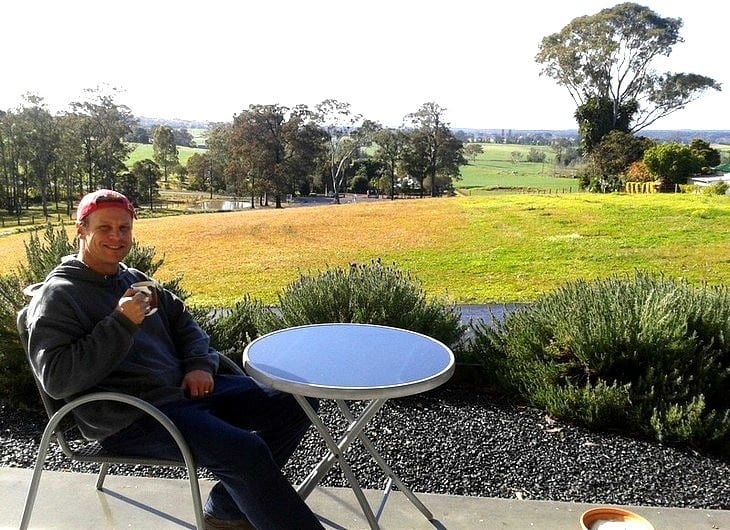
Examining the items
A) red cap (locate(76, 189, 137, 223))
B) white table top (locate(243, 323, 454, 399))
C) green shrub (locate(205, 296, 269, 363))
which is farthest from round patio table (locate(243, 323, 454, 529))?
green shrub (locate(205, 296, 269, 363))

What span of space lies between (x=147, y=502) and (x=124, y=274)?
91 cm

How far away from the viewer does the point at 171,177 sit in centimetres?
3325

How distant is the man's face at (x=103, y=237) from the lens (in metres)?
2.04

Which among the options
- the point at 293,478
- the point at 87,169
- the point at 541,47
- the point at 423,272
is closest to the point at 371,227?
the point at 423,272

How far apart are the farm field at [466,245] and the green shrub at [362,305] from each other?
344 centimetres

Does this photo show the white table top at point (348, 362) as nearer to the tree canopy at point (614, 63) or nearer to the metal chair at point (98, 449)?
the metal chair at point (98, 449)

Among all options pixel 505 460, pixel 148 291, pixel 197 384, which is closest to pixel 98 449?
pixel 197 384

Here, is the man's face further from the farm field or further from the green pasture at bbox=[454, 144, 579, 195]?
the green pasture at bbox=[454, 144, 579, 195]

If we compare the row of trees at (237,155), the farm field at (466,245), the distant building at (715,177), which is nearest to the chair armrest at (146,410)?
the farm field at (466,245)

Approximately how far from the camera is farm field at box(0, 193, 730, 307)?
33.3 feet

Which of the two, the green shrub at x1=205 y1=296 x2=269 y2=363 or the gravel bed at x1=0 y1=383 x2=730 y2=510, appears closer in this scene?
the gravel bed at x1=0 y1=383 x2=730 y2=510

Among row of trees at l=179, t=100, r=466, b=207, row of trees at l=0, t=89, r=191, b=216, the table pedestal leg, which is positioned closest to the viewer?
the table pedestal leg

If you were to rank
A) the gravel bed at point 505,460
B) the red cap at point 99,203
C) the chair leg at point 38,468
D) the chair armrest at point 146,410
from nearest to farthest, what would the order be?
1. the chair armrest at point 146,410
2. the chair leg at point 38,468
3. the red cap at point 99,203
4. the gravel bed at point 505,460

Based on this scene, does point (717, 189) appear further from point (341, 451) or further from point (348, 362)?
point (341, 451)
